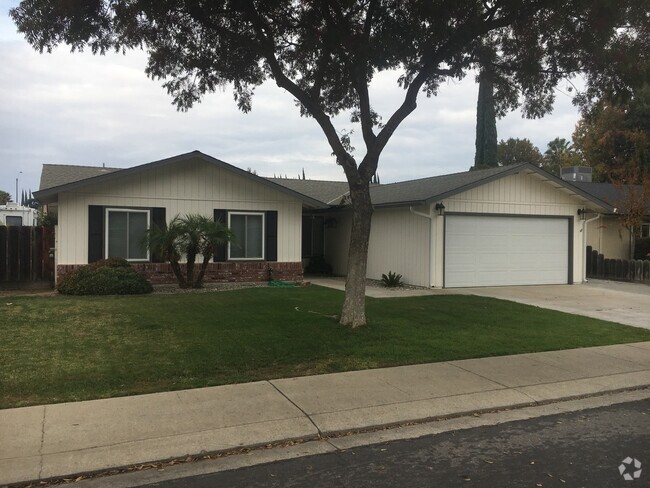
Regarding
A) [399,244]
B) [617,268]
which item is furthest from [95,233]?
[617,268]

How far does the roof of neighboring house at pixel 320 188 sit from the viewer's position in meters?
23.3

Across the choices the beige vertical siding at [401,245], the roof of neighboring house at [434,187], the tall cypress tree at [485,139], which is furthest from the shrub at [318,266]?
the tall cypress tree at [485,139]

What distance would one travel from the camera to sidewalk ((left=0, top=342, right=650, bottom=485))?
4.70m

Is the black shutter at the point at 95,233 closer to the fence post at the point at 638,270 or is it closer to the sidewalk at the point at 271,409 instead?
the sidewalk at the point at 271,409

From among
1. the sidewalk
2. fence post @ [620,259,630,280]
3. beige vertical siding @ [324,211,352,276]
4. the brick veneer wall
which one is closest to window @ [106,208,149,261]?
the brick veneer wall

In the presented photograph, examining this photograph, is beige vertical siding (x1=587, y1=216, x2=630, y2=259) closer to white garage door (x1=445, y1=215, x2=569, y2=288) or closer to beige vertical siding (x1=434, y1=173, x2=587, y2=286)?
beige vertical siding (x1=434, y1=173, x2=587, y2=286)

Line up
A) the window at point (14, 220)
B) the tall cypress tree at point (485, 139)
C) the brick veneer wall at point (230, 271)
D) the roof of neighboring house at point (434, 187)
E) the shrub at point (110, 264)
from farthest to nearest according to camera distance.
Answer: the tall cypress tree at point (485, 139) < the window at point (14, 220) < the roof of neighboring house at point (434, 187) < the brick veneer wall at point (230, 271) < the shrub at point (110, 264)

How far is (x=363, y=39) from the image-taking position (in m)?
9.52

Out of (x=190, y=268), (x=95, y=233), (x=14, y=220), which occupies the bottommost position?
(x=190, y=268)

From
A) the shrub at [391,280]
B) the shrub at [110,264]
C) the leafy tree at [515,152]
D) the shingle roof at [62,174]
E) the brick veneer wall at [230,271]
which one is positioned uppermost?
the leafy tree at [515,152]

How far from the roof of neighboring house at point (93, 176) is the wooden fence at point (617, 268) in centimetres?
1222

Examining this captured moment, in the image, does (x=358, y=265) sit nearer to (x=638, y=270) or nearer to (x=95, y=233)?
(x=95, y=233)

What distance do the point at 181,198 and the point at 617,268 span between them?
1684cm

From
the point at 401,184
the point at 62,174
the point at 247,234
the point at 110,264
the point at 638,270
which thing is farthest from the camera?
the point at 401,184
